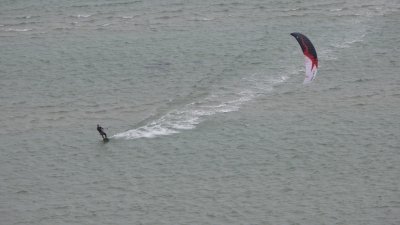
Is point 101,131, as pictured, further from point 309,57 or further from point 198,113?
point 309,57

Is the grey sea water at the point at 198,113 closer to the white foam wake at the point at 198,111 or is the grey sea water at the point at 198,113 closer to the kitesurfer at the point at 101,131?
the white foam wake at the point at 198,111

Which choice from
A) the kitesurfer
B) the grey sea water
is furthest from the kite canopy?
the kitesurfer

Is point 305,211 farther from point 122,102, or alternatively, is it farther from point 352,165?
point 122,102

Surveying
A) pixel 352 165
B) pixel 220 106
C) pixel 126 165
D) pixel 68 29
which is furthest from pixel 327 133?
pixel 68 29

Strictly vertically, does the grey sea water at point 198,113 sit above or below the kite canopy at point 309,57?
below

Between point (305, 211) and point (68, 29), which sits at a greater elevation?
point (68, 29)

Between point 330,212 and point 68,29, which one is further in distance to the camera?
point 68,29

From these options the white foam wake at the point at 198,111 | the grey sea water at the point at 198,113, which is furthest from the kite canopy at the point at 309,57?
the white foam wake at the point at 198,111

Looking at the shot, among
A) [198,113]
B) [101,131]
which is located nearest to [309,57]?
[198,113]

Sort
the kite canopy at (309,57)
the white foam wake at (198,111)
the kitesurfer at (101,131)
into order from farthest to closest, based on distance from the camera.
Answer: the white foam wake at (198,111)
the kitesurfer at (101,131)
the kite canopy at (309,57)
